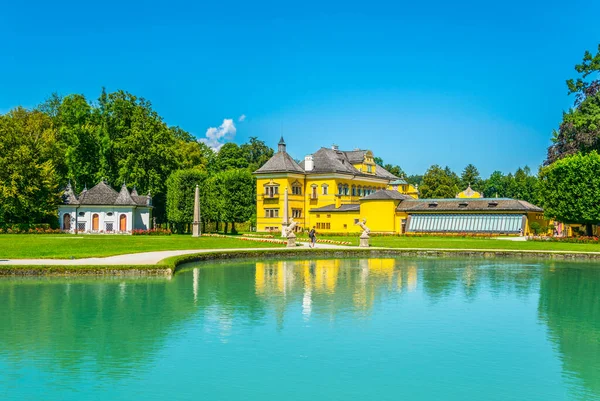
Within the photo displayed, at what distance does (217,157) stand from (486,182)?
56481 millimetres

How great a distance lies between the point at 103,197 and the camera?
2221 inches

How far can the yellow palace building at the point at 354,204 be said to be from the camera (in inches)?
2175

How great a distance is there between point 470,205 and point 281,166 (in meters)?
18.3

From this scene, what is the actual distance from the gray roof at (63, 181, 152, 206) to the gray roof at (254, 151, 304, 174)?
477 inches

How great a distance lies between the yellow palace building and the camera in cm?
5525

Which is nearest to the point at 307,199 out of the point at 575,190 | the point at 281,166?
the point at 281,166

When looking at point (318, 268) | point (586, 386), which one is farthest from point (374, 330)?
point (318, 268)

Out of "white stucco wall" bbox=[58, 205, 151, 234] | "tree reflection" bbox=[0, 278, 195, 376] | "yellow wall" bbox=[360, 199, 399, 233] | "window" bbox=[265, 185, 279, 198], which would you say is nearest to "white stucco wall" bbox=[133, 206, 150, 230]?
"white stucco wall" bbox=[58, 205, 151, 234]

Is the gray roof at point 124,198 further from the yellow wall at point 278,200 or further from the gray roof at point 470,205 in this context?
the gray roof at point 470,205

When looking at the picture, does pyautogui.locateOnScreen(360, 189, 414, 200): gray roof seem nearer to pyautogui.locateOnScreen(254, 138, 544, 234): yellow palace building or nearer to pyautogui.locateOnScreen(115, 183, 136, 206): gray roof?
pyautogui.locateOnScreen(254, 138, 544, 234): yellow palace building

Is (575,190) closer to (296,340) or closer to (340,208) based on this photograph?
(340,208)

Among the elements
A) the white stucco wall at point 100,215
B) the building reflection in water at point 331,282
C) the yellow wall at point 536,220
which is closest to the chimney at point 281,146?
the white stucco wall at point 100,215

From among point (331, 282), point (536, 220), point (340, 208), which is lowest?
point (331, 282)

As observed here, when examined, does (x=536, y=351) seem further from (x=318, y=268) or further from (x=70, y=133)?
(x=70, y=133)
